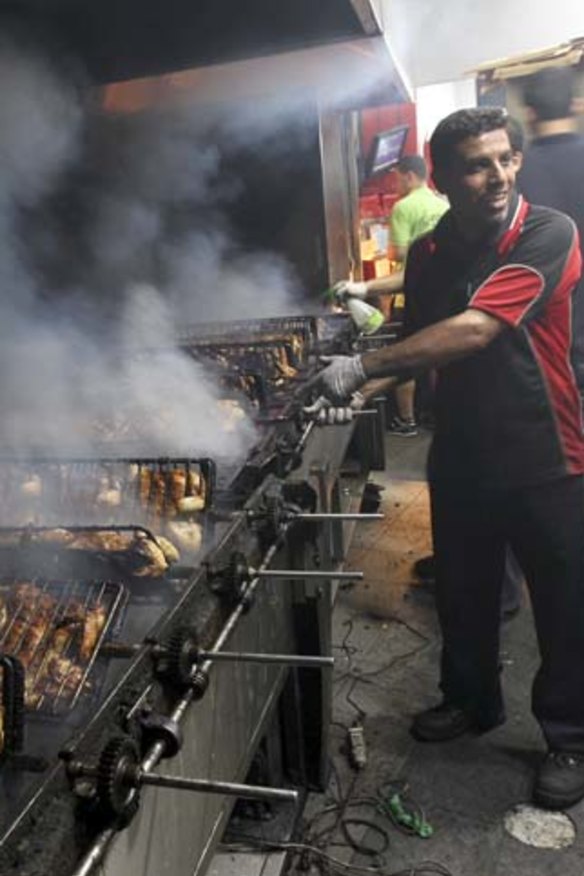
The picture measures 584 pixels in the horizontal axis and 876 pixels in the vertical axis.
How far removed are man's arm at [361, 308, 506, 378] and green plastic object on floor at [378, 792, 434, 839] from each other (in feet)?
5.19

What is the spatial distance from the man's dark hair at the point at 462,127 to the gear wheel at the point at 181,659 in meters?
1.94

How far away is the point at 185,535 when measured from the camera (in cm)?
205

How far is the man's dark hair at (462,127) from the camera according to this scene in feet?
8.14

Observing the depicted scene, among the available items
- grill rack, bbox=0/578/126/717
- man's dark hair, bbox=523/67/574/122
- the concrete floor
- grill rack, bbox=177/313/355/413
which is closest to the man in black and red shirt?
the concrete floor

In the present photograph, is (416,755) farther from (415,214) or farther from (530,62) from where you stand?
(415,214)

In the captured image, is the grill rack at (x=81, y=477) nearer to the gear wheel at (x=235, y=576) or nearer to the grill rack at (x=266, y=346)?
the gear wheel at (x=235, y=576)

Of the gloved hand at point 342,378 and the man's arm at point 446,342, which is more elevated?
the man's arm at point 446,342

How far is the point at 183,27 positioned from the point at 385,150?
19.2ft

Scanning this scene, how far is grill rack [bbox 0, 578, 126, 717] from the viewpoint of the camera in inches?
51.7

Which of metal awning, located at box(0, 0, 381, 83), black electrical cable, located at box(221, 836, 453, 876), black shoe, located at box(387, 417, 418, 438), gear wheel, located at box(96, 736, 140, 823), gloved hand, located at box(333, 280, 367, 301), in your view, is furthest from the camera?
black shoe, located at box(387, 417, 418, 438)

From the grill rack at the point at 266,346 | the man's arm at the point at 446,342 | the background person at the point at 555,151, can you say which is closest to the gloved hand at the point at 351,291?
the grill rack at the point at 266,346

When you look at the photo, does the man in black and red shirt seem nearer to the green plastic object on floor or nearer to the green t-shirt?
the green plastic object on floor

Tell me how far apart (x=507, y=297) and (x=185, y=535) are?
1306 millimetres

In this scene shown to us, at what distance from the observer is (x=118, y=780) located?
1.05 m
